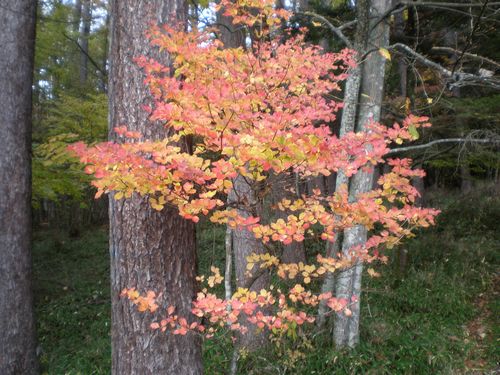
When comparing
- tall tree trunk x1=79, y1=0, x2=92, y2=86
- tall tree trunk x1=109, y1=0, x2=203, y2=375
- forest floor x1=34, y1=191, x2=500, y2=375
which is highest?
tall tree trunk x1=79, y1=0, x2=92, y2=86

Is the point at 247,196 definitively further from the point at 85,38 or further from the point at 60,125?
the point at 85,38

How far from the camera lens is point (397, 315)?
23.0 ft

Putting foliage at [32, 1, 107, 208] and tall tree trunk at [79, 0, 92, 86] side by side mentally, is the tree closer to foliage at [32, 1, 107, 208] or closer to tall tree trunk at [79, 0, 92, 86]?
foliage at [32, 1, 107, 208]

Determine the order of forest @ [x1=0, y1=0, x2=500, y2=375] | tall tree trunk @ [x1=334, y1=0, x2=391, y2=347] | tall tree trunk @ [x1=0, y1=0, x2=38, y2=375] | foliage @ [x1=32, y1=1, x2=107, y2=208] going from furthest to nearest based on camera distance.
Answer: foliage @ [x1=32, y1=1, x2=107, y2=208], tall tree trunk @ [x1=334, y1=0, x2=391, y2=347], tall tree trunk @ [x1=0, y1=0, x2=38, y2=375], forest @ [x1=0, y1=0, x2=500, y2=375]

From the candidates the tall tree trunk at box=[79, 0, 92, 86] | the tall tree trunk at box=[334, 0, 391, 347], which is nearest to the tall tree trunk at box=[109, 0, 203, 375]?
the tall tree trunk at box=[334, 0, 391, 347]

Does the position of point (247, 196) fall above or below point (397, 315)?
above

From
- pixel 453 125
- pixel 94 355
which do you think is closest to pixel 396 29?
pixel 453 125

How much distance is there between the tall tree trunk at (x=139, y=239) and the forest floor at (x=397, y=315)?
1.06 meters

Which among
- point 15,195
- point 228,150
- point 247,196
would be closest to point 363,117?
point 247,196

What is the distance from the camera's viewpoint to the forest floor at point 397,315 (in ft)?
17.8

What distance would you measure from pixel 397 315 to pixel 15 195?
21.1 feet

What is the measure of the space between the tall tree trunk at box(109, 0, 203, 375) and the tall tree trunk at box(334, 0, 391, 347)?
3.06 metres

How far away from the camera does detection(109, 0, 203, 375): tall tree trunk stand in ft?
10.4

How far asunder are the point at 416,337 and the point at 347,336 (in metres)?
1.27
